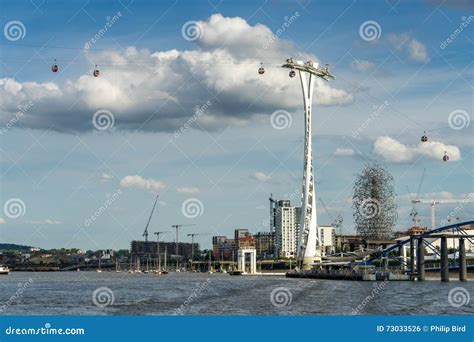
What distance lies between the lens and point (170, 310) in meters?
68.8

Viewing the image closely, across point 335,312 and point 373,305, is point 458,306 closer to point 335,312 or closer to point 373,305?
point 373,305

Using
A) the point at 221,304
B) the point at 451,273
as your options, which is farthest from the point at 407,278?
the point at 221,304

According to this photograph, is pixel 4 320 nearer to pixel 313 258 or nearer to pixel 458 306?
pixel 458 306

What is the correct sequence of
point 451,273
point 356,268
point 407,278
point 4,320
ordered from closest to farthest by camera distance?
point 4,320, point 407,278, point 356,268, point 451,273

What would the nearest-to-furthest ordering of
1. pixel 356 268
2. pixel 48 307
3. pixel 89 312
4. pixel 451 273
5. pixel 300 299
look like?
pixel 89 312 → pixel 48 307 → pixel 300 299 → pixel 356 268 → pixel 451 273

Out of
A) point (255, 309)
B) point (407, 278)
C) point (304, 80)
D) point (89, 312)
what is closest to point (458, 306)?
point (255, 309)

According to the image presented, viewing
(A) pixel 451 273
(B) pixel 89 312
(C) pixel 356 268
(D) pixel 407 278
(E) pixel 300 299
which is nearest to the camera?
(B) pixel 89 312

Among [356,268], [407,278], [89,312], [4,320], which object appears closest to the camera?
[4,320]

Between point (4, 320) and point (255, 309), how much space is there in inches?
1509

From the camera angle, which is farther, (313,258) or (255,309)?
(313,258)

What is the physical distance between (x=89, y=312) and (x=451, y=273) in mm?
140675

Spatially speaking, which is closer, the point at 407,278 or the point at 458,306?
the point at 458,306

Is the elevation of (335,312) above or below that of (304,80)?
below

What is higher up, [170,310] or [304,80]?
[304,80]
